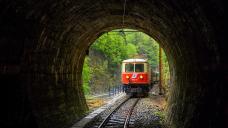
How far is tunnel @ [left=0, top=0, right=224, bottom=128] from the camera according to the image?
816 centimetres

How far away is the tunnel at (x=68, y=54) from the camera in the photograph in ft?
26.8

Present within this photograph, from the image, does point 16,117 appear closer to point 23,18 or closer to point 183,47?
point 23,18

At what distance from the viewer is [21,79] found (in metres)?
11.1

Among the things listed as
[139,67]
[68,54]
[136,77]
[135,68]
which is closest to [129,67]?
[135,68]

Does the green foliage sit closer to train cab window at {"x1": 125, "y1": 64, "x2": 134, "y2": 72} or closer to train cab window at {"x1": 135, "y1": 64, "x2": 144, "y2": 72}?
train cab window at {"x1": 125, "y1": 64, "x2": 134, "y2": 72}

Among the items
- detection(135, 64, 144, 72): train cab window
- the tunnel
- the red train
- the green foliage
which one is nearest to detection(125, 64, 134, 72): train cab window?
the red train

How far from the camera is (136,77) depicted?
102ft

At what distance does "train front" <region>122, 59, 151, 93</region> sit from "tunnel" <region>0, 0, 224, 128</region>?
14.6 metres

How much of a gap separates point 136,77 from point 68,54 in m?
15.4

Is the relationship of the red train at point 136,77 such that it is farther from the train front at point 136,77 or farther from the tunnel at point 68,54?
the tunnel at point 68,54

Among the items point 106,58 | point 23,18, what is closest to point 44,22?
point 23,18

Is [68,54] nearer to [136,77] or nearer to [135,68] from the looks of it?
[136,77]

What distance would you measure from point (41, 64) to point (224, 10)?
6.99m

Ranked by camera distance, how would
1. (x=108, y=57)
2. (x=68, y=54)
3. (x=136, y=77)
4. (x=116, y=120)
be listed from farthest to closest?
1. (x=108, y=57)
2. (x=136, y=77)
3. (x=116, y=120)
4. (x=68, y=54)
